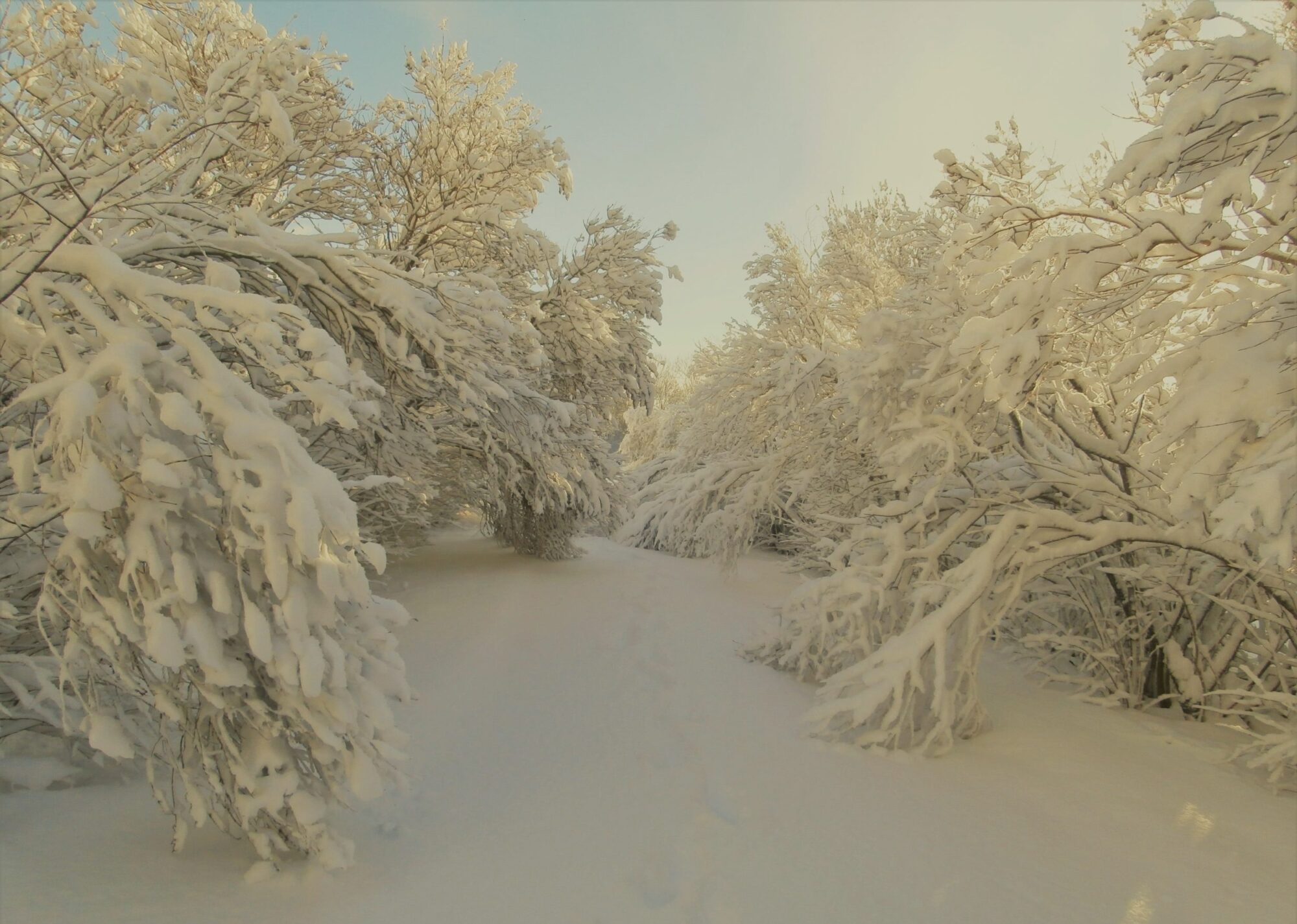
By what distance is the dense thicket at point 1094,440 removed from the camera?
92.0 inches

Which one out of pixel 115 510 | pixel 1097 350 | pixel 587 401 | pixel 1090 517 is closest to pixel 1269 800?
pixel 1090 517

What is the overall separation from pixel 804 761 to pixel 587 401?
17.4 feet

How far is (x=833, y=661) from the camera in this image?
493cm

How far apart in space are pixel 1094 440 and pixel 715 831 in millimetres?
3173

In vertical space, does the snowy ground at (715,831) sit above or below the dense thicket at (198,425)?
below

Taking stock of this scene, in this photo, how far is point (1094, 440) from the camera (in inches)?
165

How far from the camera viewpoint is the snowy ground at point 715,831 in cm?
242

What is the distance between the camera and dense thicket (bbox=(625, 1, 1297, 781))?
234cm

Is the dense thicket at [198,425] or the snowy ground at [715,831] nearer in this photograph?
the dense thicket at [198,425]

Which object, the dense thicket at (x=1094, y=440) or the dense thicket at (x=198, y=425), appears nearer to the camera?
the dense thicket at (x=198, y=425)

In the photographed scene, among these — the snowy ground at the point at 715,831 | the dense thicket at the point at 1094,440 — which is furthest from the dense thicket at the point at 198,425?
the dense thicket at the point at 1094,440

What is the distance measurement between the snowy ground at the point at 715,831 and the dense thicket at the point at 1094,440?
396mm

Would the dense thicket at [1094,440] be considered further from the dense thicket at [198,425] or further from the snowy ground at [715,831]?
the dense thicket at [198,425]

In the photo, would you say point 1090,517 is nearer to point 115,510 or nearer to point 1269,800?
point 1269,800
